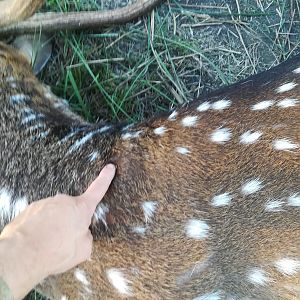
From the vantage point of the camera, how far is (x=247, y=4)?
3895 millimetres

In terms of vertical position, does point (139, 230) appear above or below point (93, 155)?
below

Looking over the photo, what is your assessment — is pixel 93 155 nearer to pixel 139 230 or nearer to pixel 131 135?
pixel 131 135

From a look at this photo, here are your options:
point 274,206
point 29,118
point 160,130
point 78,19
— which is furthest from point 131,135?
point 78,19

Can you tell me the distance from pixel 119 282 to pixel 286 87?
3.26 feet

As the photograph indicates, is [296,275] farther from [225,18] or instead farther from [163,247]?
[225,18]

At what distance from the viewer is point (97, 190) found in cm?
288

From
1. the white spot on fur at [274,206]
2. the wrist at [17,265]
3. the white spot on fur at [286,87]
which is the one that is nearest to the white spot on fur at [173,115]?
the white spot on fur at [286,87]

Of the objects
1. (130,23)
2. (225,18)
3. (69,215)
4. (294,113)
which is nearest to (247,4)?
(225,18)

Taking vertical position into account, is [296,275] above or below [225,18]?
below

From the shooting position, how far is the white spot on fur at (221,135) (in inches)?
114

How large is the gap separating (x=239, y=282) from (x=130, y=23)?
1.70 metres

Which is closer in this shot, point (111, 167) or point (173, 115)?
point (111, 167)

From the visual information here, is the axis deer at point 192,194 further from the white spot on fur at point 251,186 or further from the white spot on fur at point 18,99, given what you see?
the white spot on fur at point 18,99

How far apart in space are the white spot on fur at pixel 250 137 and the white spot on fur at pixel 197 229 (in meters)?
0.35
